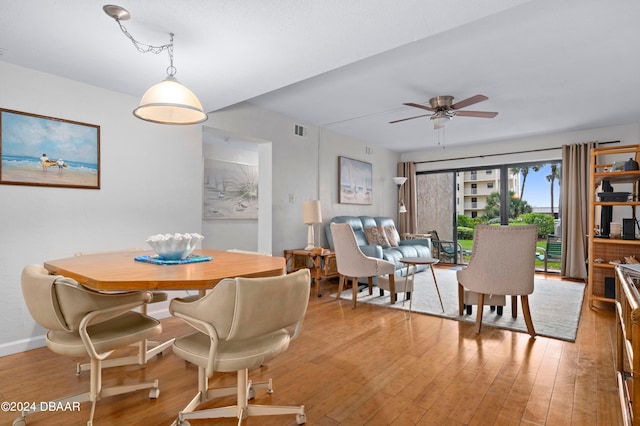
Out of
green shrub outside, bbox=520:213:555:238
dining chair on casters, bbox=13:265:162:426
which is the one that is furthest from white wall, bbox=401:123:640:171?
dining chair on casters, bbox=13:265:162:426

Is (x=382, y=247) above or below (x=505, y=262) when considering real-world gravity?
below

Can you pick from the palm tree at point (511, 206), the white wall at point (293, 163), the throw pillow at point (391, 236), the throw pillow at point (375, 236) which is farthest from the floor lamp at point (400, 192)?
the palm tree at point (511, 206)

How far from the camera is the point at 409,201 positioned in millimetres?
7414

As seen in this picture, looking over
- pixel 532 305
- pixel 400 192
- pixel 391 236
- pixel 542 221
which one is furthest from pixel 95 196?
pixel 542 221

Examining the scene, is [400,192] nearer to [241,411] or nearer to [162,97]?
[162,97]

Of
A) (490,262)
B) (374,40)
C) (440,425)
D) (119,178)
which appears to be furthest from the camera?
(119,178)

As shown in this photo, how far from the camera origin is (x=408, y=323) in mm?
3207

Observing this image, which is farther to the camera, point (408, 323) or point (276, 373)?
point (408, 323)

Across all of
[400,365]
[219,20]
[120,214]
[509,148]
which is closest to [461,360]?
[400,365]

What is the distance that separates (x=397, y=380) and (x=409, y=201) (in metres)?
5.69

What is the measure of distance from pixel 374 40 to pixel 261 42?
0.76 meters

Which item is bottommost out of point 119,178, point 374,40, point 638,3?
point 119,178

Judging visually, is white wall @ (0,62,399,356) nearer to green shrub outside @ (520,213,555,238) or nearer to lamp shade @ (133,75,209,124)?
lamp shade @ (133,75,209,124)

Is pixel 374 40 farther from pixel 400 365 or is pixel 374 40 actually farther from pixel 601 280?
pixel 601 280
